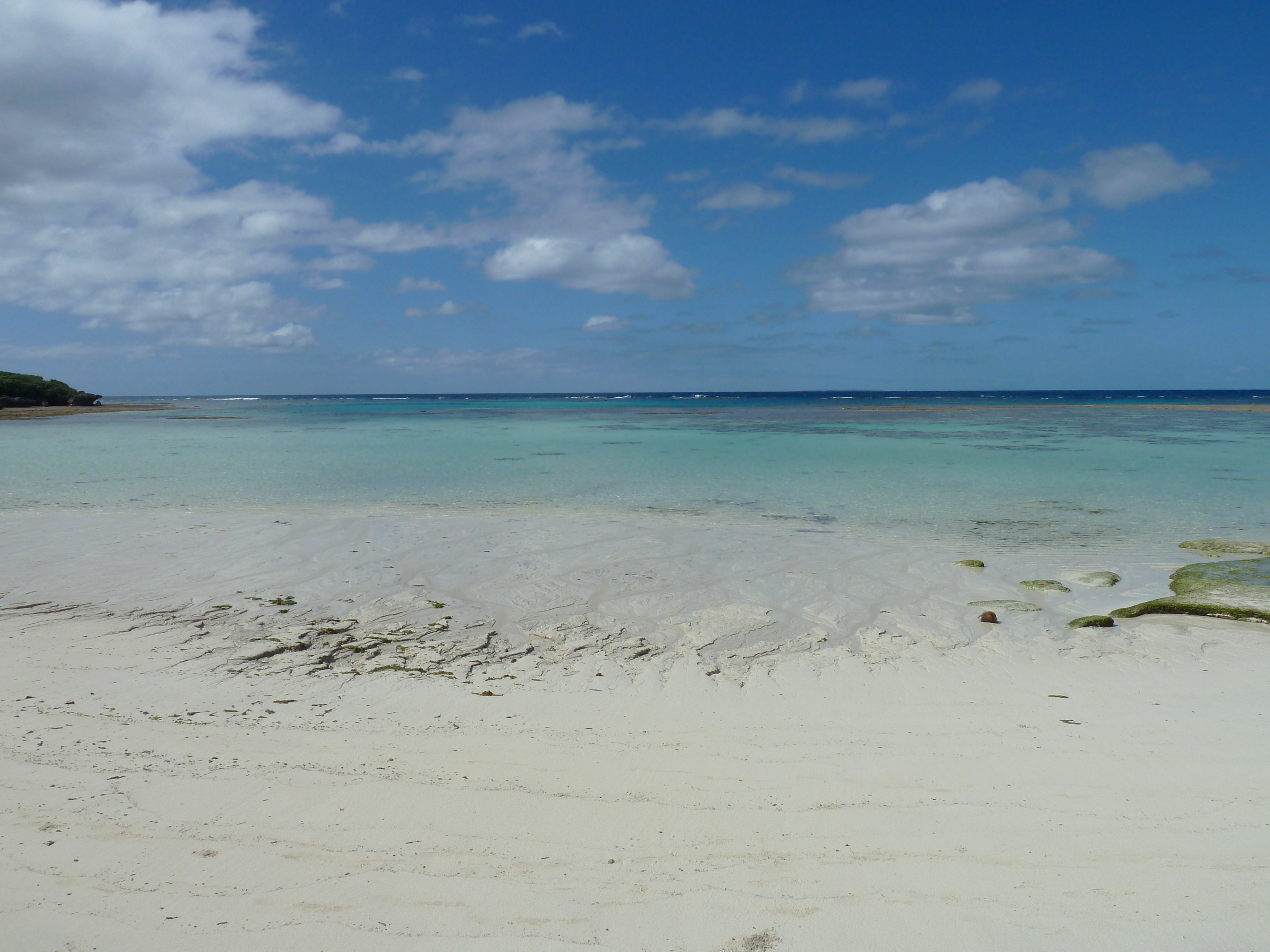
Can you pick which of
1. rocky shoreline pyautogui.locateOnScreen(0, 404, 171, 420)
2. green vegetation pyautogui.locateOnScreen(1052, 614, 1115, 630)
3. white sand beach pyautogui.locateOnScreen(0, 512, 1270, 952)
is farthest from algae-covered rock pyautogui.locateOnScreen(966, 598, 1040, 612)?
rocky shoreline pyautogui.locateOnScreen(0, 404, 171, 420)

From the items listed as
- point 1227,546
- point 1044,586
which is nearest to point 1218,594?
point 1044,586

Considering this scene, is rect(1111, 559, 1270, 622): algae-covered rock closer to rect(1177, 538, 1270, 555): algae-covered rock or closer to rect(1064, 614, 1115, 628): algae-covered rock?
rect(1064, 614, 1115, 628): algae-covered rock

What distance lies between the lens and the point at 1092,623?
24.0 feet

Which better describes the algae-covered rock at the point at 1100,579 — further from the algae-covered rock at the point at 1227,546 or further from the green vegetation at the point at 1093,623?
the algae-covered rock at the point at 1227,546

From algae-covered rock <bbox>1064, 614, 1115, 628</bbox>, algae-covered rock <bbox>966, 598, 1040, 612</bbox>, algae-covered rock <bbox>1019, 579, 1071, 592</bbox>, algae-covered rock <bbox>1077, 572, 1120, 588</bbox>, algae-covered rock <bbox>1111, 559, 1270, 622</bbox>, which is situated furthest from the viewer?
algae-covered rock <bbox>1077, 572, 1120, 588</bbox>

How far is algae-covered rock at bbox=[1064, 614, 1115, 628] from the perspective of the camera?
7285 millimetres

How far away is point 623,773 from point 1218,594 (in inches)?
303

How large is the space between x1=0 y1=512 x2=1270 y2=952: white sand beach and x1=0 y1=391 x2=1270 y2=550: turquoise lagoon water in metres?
5.78

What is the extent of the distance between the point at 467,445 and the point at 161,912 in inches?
1116

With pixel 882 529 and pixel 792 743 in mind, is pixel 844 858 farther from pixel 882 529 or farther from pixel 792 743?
pixel 882 529

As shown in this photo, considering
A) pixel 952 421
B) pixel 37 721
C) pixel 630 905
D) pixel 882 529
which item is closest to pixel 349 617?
pixel 37 721

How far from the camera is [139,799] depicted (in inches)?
154

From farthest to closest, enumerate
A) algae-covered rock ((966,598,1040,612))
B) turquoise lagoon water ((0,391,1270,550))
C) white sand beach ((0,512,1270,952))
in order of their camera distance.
Result: turquoise lagoon water ((0,391,1270,550))
algae-covered rock ((966,598,1040,612))
white sand beach ((0,512,1270,952))

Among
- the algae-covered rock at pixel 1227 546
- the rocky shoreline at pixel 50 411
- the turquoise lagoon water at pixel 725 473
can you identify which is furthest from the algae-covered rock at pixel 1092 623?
the rocky shoreline at pixel 50 411
